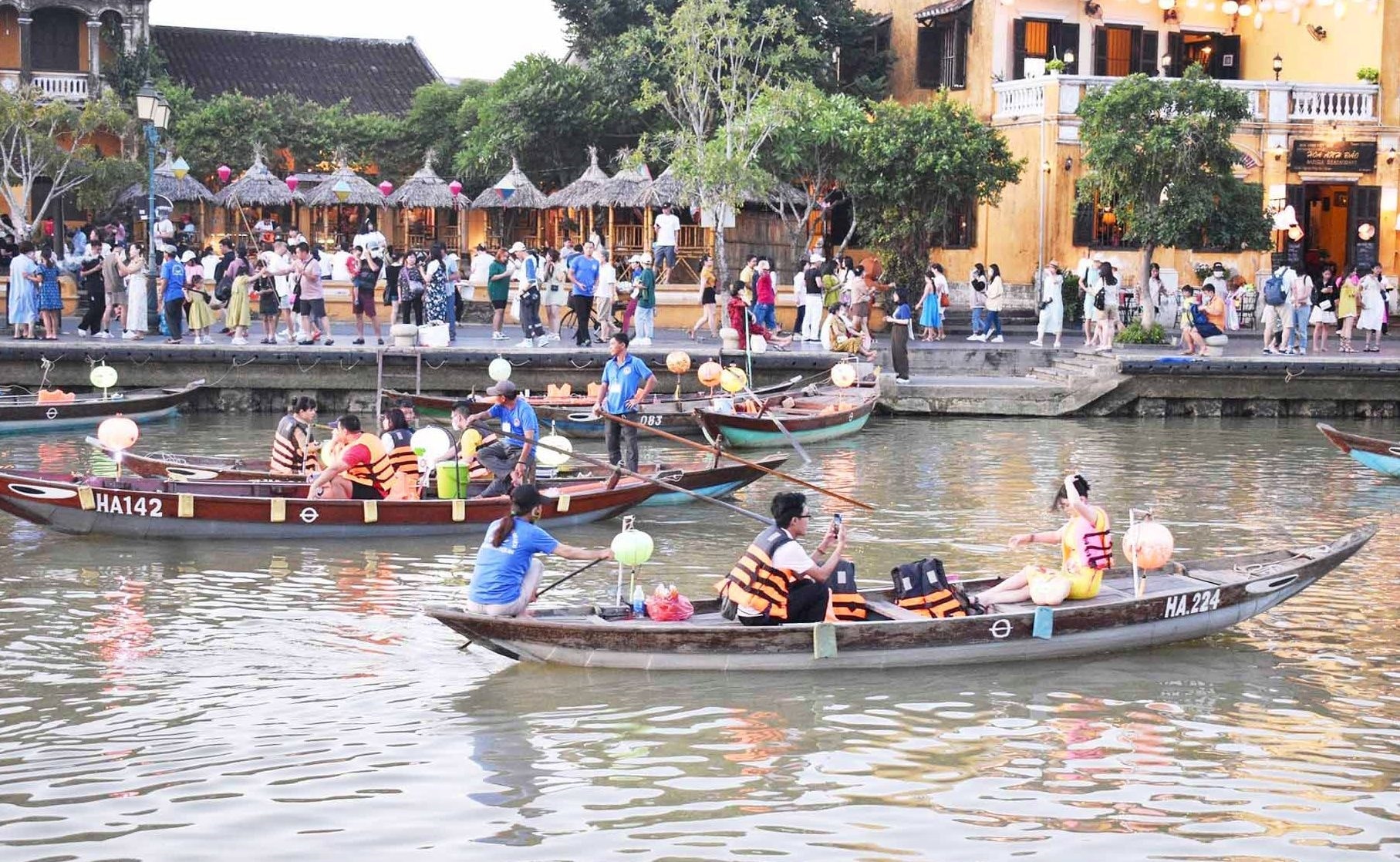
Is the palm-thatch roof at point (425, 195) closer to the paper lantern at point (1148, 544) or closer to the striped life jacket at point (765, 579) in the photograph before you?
the paper lantern at point (1148, 544)

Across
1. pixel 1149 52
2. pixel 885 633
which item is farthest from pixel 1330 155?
pixel 885 633

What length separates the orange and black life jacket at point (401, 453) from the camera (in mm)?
16703

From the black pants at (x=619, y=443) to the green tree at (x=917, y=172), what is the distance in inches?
584

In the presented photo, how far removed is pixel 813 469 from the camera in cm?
2228

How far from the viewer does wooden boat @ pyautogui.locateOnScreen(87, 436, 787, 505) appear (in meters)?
17.5

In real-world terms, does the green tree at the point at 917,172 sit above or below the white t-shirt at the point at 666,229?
above

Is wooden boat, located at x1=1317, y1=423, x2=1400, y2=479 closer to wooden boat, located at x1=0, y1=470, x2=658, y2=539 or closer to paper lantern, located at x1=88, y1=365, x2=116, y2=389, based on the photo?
wooden boat, located at x1=0, y1=470, x2=658, y2=539

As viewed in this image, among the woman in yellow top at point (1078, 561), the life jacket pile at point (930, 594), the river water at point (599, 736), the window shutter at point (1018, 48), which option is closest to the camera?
the river water at point (599, 736)

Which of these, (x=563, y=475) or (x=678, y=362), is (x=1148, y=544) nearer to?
(x=563, y=475)

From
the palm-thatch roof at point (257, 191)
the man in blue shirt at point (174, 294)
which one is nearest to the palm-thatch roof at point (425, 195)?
the palm-thatch roof at point (257, 191)

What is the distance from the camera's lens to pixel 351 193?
132 feet

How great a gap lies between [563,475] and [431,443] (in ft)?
6.72

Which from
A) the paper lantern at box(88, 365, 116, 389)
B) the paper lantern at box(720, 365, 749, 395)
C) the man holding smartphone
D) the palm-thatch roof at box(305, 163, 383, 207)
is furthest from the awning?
the man holding smartphone

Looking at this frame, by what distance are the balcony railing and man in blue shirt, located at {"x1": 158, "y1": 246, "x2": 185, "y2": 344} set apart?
17192mm
